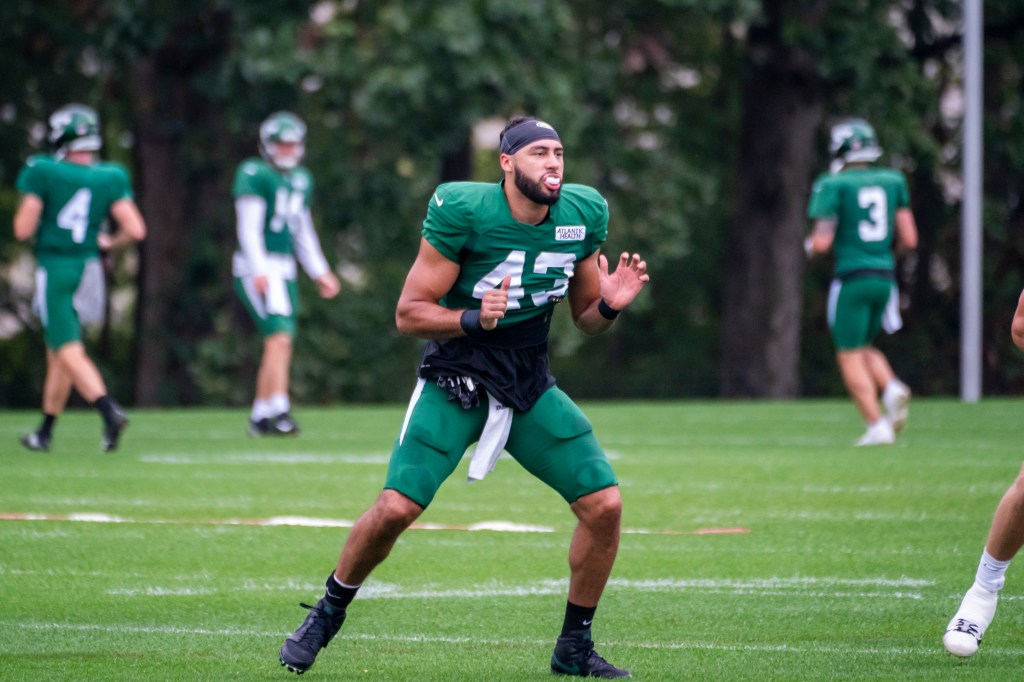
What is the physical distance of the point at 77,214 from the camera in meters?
12.3

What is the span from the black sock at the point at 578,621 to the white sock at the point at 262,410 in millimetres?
8785

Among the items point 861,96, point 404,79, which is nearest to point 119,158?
point 404,79

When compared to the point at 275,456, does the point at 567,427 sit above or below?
above

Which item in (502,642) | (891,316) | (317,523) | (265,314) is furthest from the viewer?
(265,314)

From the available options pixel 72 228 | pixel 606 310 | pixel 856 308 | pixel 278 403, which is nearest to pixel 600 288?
pixel 606 310

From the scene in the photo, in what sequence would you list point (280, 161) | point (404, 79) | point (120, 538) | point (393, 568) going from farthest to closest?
point (404, 79) → point (280, 161) → point (120, 538) → point (393, 568)

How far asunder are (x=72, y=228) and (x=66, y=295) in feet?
1.48

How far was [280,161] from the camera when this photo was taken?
1423 centimetres

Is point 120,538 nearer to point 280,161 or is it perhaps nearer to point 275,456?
point 275,456

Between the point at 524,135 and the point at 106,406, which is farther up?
the point at 524,135

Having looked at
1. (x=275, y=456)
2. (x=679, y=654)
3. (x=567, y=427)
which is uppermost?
(x=567, y=427)

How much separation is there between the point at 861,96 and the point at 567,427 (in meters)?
17.7

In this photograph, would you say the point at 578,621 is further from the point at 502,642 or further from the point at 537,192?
the point at 537,192

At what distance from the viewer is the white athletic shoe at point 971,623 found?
582 centimetres
